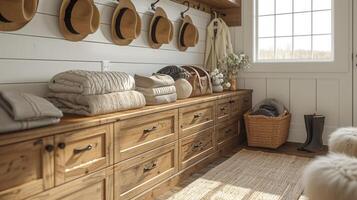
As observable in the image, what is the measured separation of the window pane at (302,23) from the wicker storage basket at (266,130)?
970 mm

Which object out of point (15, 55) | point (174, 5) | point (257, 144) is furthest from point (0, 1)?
point (257, 144)

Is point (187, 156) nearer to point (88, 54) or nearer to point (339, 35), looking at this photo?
point (88, 54)

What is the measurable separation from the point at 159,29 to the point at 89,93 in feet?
4.19

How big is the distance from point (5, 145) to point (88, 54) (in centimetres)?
107

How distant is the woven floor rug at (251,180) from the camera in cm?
223

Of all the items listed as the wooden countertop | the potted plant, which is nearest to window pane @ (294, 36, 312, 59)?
the potted plant

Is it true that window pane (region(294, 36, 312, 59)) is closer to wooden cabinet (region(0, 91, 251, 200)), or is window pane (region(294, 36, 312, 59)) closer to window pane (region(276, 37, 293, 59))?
window pane (region(276, 37, 293, 59))

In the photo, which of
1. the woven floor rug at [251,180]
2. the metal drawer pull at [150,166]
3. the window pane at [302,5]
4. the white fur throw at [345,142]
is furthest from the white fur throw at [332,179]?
the window pane at [302,5]

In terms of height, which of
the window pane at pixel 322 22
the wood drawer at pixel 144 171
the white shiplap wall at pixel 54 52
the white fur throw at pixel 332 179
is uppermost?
the window pane at pixel 322 22

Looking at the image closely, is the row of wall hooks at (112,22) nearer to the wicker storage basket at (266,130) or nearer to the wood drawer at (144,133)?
the wood drawer at (144,133)

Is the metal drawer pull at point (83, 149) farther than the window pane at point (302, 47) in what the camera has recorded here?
No

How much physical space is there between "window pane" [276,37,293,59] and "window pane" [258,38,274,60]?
0.07 m

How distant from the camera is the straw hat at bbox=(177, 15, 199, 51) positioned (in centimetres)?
323

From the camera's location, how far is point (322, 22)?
3541 mm
